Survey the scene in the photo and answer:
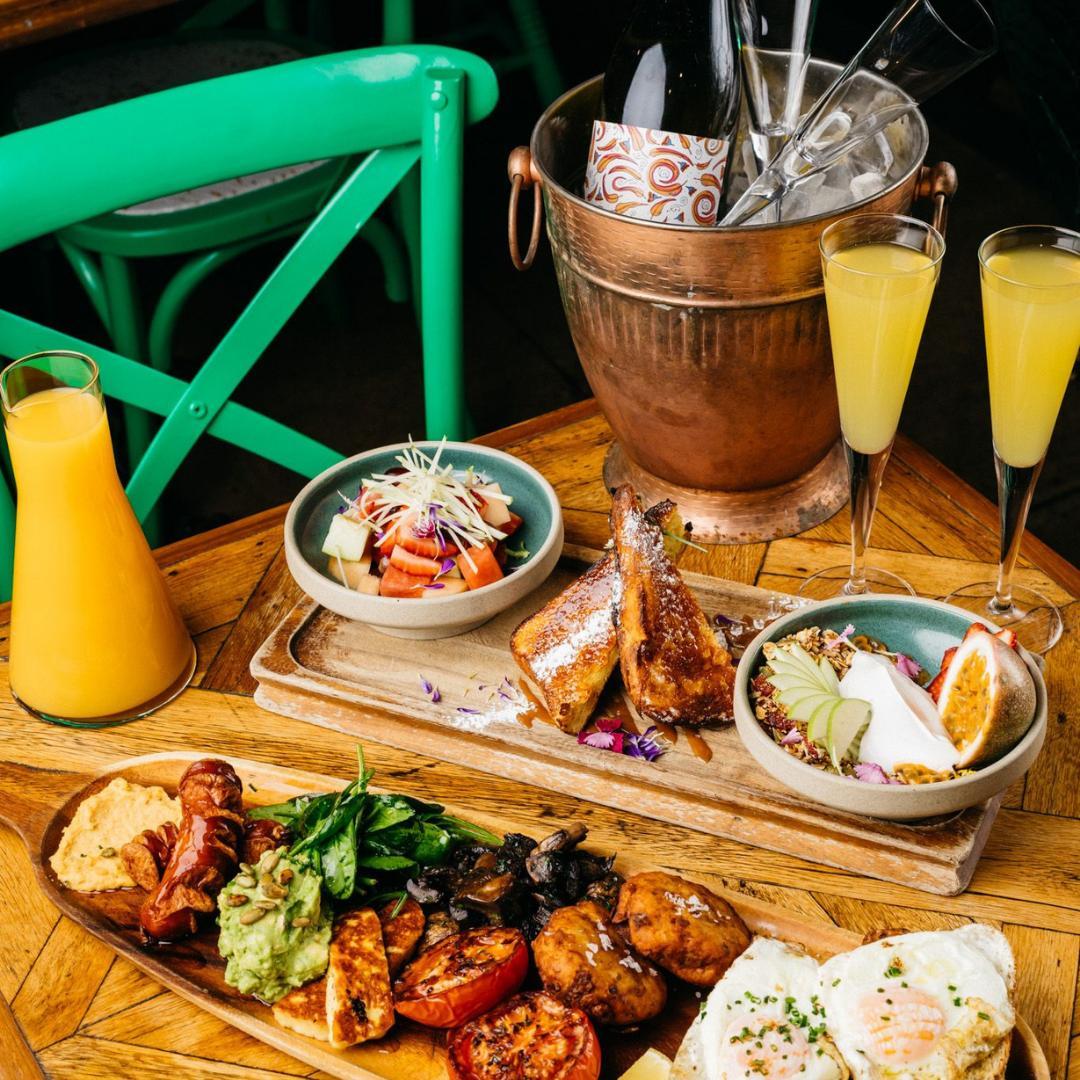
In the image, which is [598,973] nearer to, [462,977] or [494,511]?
[462,977]

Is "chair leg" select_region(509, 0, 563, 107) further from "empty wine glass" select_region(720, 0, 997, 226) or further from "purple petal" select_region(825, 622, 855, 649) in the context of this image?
"purple petal" select_region(825, 622, 855, 649)

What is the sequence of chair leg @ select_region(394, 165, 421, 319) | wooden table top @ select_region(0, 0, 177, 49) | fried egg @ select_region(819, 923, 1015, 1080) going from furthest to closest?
chair leg @ select_region(394, 165, 421, 319), wooden table top @ select_region(0, 0, 177, 49), fried egg @ select_region(819, 923, 1015, 1080)

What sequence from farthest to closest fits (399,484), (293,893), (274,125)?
(274,125)
(399,484)
(293,893)

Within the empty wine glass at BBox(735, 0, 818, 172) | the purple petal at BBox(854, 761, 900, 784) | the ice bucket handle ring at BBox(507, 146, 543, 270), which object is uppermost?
the empty wine glass at BBox(735, 0, 818, 172)

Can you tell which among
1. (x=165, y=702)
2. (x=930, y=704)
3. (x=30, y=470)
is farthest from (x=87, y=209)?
(x=930, y=704)

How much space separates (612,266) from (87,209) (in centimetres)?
63

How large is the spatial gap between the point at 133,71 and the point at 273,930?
217 centimetres

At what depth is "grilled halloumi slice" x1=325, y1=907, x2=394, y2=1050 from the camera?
3.08 ft

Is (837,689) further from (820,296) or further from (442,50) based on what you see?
(442,50)

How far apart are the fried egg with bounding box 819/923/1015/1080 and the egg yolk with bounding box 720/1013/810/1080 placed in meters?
0.03

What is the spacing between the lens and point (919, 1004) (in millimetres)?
Result: 868

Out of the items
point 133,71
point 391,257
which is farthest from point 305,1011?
point 391,257

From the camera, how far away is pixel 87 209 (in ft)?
4.88

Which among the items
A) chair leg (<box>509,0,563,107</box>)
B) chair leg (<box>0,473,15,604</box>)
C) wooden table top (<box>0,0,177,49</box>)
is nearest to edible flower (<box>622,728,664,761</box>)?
chair leg (<box>0,473,15,604</box>)
